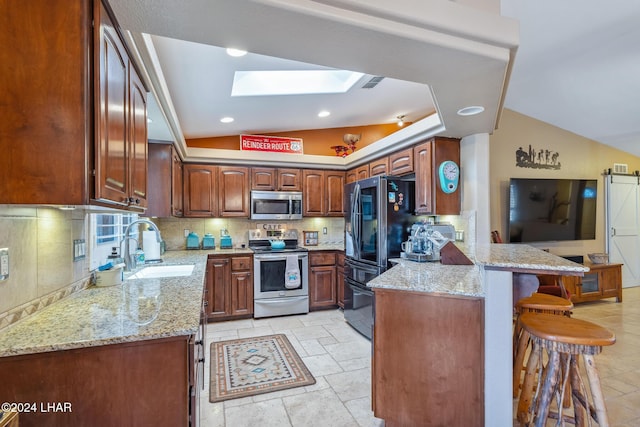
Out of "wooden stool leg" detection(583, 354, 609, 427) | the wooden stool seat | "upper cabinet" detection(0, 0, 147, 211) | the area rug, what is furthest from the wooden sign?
"wooden stool leg" detection(583, 354, 609, 427)

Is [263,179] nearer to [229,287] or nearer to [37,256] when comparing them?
[229,287]

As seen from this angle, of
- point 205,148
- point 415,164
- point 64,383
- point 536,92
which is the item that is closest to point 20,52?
point 64,383

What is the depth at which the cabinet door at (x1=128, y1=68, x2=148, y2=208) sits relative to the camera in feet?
5.32

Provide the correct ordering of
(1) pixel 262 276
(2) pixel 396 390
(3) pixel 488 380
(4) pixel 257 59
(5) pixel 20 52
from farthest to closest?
(1) pixel 262 276 < (4) pixel 257 59 < (2) pixel 396 390 < (3) pixel 488 380 < (5) pixel 20 52

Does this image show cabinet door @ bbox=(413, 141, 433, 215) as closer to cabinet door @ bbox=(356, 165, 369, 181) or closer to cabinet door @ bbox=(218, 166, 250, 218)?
cabinet door @ bbox=(356, 165, 369, 181)

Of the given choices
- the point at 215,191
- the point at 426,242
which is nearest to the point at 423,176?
the point at 426,242

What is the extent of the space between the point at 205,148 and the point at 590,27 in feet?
14.4

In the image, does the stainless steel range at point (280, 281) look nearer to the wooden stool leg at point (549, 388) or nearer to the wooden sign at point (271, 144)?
the wooden sign at point (271, 144)

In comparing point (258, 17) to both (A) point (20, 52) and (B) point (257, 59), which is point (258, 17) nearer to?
(A) point (20, 52)

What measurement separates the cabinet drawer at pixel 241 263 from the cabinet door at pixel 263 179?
3.33 feet

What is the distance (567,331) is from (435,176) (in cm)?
193

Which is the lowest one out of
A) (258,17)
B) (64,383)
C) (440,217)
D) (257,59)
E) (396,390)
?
(396,390)

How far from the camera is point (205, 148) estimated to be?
4.41m

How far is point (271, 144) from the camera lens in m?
4.75
